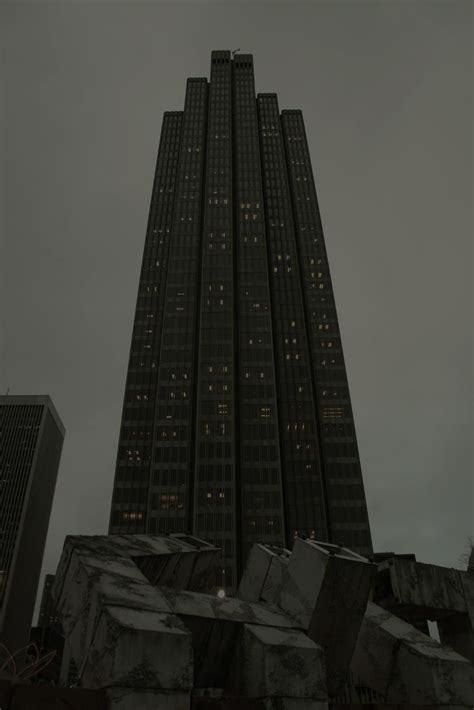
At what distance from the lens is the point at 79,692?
8.65 meters

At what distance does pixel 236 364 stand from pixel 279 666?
328 feet

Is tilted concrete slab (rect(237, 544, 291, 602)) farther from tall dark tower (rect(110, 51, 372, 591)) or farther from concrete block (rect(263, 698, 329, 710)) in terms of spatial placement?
tall dark tower (rect(110, 51, 372, 591))

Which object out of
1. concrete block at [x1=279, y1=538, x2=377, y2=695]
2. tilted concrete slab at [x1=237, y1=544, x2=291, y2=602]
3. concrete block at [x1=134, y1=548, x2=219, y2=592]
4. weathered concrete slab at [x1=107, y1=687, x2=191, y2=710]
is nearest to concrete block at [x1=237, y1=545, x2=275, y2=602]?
tilted concrete slab at [x1=237, y1=544, x2=291, y2=602]

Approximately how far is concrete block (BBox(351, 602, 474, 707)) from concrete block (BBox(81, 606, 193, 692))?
7.42 m

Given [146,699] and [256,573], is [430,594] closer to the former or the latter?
[256,573]

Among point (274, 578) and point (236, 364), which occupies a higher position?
point (236, 364)

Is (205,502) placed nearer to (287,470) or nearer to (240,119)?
(287,470)

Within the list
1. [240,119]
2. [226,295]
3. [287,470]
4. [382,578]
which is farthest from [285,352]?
[382,578]

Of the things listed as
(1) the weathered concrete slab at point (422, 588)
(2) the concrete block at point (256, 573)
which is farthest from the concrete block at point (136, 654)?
(1) the weathered concrete slab at point (422, 588)

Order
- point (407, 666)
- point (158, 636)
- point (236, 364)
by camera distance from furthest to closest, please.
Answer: point (236, 364) < point (407, 666) < point (158, 636)

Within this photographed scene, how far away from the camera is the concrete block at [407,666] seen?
13805mm

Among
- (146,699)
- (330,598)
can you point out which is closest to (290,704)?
(330,598)

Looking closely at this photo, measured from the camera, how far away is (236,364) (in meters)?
111

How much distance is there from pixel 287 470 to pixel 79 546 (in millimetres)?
92136
